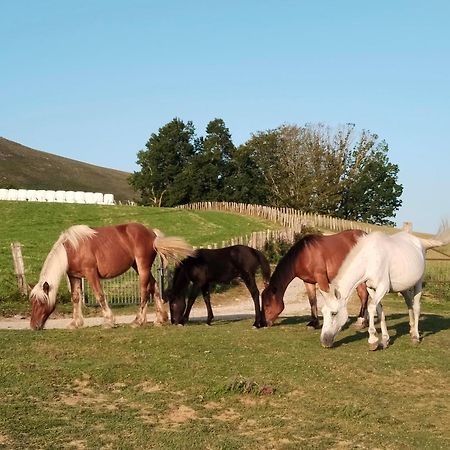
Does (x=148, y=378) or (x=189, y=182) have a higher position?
(x=189, y=182)

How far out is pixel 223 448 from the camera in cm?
659

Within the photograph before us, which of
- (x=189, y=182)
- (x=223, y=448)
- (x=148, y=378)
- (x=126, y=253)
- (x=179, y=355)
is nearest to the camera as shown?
(x=223, y=448)

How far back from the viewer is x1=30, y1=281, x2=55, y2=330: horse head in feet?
39.8

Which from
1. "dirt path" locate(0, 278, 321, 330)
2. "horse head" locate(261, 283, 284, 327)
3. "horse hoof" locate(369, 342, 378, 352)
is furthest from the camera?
"dirt path" locate(0, 278, 321, 330)

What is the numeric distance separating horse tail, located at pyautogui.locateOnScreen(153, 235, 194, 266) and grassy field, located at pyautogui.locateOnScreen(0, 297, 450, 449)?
75.8 inches

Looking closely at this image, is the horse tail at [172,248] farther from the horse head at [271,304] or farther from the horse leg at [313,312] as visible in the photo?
the horse leg at [313,312]

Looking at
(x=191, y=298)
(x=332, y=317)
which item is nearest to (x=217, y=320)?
(x=191, y=298)

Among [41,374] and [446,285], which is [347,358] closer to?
[41,374]

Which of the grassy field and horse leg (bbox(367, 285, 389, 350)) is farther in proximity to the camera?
horse leg (bbox(367, 285, 389, 350))

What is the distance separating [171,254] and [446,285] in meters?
18.4

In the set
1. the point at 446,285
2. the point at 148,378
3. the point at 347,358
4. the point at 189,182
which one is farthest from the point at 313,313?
the point at 189,182

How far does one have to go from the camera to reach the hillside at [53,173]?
376 feet

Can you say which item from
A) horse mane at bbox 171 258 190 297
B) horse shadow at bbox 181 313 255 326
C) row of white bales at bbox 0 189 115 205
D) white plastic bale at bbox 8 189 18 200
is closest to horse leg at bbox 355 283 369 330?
horse shadow at bbox 181 313 255 326

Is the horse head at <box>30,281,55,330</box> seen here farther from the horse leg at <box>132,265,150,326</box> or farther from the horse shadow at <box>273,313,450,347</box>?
the horse shadow at <box>273,313,450,347</box>
